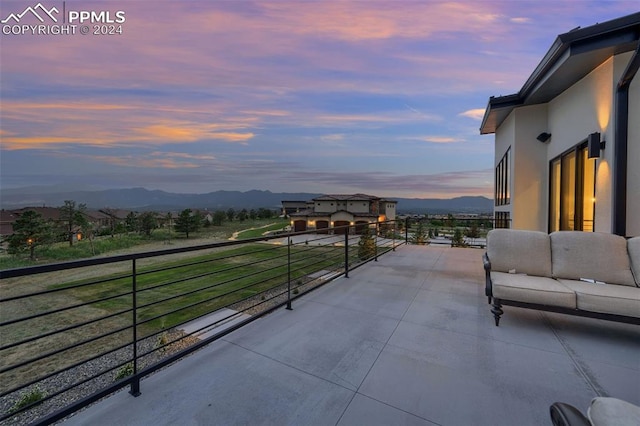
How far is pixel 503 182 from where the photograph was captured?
8.69 m

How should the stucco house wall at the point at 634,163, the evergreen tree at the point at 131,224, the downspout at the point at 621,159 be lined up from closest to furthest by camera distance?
the stucco house wall at the point at 634,163, the downspout at the point at 621,159, the evergreen tree at the point at 131,224

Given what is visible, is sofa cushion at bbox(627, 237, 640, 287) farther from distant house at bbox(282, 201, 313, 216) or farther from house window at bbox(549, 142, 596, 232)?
distant house at bbox(282, 201, 313, 216)

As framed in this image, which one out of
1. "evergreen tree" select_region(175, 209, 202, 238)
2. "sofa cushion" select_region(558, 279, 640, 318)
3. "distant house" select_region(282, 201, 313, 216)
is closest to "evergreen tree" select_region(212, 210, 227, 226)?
"evergreen tree" select_region(175, 209, 202, 238)

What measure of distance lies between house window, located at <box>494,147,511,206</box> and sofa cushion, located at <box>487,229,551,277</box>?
198 inches

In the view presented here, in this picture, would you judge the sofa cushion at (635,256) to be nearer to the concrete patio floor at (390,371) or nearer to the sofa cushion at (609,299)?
the sofa cushion at (609,299)

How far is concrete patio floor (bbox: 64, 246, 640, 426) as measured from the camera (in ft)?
5.30

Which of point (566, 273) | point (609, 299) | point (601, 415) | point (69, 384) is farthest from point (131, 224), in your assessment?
point (601, 415)

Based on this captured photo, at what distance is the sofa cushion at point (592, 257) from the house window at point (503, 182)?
503cm

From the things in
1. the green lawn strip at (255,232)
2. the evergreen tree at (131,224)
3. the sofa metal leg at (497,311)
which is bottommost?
the green lawn strip at (255,232)

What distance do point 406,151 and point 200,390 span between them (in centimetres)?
1558

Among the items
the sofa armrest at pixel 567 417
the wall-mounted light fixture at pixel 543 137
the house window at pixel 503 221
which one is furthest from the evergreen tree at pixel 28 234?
the wall-mounted light fixture at pixel 543 137

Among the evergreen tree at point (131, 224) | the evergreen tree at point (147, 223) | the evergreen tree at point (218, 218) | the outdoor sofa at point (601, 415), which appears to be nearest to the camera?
the outdoor sofa at point (601, 415)

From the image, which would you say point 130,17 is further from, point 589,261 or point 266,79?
point 589,261

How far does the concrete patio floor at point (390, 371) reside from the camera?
1614 mm
